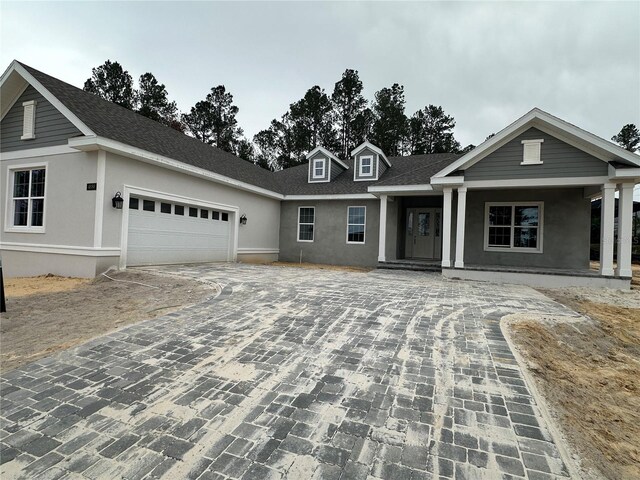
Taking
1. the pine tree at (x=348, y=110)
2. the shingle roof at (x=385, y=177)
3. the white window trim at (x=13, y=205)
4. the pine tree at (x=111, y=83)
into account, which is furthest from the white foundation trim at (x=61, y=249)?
the pine tree at (x=348, y=110)

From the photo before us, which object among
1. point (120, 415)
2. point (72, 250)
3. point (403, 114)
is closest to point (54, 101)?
point (72, 250)

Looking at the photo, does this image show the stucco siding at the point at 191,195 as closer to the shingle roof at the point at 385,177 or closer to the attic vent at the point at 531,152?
the shingle roof at the point at 385,177

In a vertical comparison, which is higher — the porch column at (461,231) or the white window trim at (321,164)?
the white window trim at (321,164)

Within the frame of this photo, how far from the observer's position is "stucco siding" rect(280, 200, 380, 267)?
1426 centimetres

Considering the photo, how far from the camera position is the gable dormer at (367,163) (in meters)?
15.6

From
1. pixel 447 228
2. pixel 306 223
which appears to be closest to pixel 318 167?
pixel 306 223

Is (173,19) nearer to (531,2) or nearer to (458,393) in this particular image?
(531,2)

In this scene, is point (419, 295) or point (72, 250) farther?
point (72, 250)

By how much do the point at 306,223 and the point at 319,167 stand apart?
3277mm

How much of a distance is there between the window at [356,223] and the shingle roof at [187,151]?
90 centimetres

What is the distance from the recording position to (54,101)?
8797 millimetres

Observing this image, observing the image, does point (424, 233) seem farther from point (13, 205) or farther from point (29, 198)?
point (13, 205)

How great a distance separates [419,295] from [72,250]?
30.3ft

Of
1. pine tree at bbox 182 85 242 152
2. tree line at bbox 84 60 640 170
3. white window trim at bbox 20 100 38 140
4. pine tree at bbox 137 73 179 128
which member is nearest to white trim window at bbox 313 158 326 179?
white window trim at bbox 20 100 38 140
